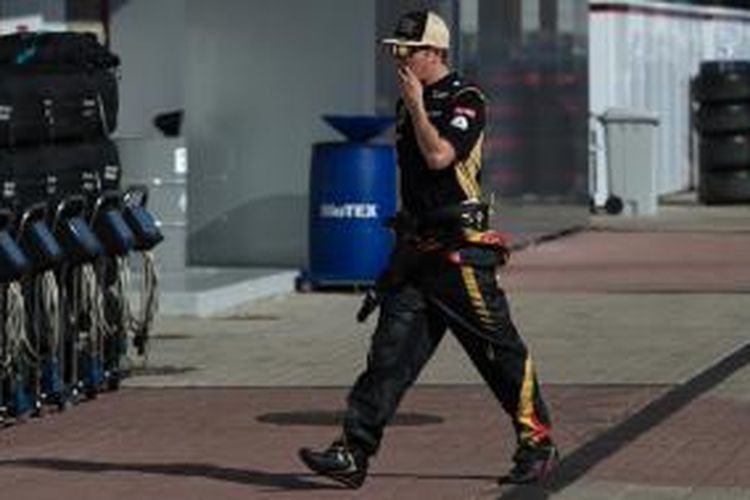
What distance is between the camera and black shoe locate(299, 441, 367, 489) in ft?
29.6

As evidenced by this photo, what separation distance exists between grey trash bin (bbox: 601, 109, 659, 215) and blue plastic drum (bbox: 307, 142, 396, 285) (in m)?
10.2

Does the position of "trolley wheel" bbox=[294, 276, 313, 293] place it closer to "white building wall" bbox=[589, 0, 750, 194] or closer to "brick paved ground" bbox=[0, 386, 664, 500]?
"brick paved ground" bbox=[0, 386, 664, 500]

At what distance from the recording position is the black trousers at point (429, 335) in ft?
29.6

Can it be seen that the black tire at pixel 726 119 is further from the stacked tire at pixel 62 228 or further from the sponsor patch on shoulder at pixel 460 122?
the sponsor patch on shoulder at pixel 460 122

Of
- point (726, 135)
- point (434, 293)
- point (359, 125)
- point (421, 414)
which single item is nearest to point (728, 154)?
point (726, 135)

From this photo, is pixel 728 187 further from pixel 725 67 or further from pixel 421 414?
pixel 421 414

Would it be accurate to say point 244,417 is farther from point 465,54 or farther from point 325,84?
point 465,54

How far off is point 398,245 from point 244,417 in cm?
260

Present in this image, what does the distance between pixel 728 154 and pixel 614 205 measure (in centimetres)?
249

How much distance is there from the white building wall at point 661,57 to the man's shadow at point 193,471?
62.0 feet

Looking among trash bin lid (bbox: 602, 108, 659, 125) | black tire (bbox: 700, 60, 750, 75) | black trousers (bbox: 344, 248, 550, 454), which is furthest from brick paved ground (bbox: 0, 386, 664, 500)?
black tire (bbox: 700, 60, 750, 75)

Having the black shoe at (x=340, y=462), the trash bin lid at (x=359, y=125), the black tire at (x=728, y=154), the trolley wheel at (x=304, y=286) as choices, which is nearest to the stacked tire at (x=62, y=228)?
the black shoe at (x=340, y=462)

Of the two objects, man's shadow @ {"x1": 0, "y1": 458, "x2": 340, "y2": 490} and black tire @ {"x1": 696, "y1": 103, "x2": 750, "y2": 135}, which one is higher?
black tire @ {"x1": 696, "y1": 103, "x2": 750, "y2": 135}

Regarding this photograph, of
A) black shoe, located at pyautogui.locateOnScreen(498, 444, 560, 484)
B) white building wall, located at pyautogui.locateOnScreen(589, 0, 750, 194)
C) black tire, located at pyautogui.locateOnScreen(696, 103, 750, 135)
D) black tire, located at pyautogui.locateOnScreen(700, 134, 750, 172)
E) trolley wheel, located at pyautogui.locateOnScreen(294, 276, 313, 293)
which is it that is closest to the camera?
black shoe, located at pyautogui.locateOnScreen(498, 444, 560, 484)
